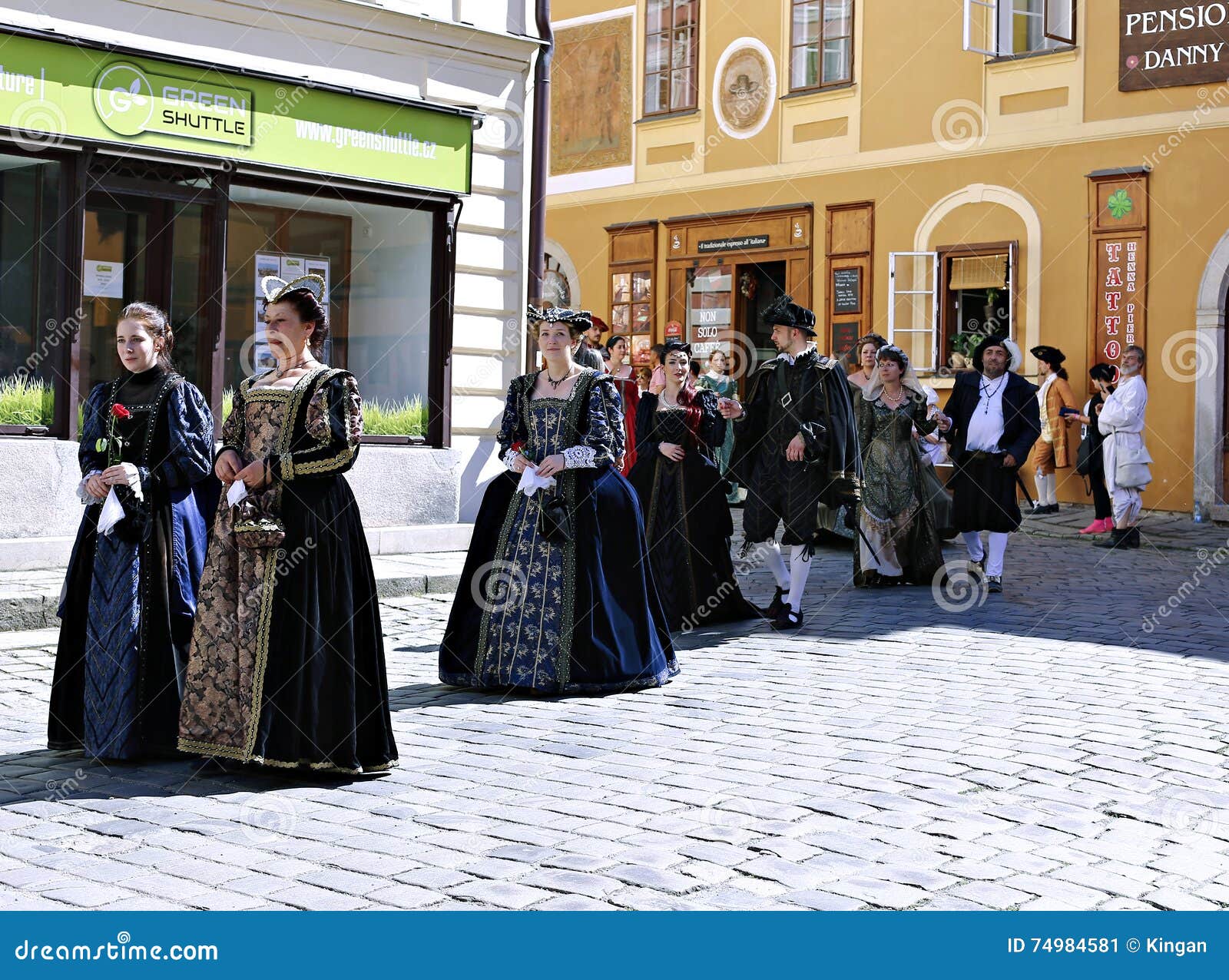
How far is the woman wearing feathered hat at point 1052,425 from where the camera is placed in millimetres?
17969

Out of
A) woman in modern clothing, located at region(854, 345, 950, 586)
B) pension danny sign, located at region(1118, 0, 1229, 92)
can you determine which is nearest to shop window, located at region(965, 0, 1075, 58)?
pension danny sign, located at region(1118, 0, 1229, 92)

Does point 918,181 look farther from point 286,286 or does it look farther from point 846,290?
point 286,286

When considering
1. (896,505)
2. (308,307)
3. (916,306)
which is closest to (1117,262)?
A: (916,306)

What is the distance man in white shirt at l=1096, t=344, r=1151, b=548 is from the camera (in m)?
15.7

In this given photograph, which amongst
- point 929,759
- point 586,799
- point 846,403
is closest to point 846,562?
point 846,403

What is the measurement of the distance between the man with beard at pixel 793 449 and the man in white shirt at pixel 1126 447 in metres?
6.43

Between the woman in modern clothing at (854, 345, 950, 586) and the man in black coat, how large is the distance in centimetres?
27

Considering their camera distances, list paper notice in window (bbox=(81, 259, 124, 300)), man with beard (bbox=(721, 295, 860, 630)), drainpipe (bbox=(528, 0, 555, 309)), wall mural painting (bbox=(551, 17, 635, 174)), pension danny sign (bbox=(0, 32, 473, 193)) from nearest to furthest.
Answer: man with beard (bbox=(721, 295, 860, 630)) < pension danny sign (bbox=(0, 32, 473, 193)) < paper notice in window (bbox=(81, 259, 124, 300)) < drainpipe (bbox=(528, 0, 555, 309)) < wall mural painting (bbox=(551, 17, 635, 174))

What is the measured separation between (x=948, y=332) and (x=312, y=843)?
1601cm

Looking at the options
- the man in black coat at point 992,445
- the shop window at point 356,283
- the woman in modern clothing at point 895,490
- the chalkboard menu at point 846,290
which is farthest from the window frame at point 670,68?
the man in black coat at point 992,445

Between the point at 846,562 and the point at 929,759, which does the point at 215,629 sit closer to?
the point at 929,759

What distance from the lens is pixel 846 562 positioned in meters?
14.0

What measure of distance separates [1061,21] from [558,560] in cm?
1344

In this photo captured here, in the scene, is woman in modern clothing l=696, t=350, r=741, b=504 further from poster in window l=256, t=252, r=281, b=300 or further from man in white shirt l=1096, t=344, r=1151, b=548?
poster in window l=256, t=252, r=281, b=300
